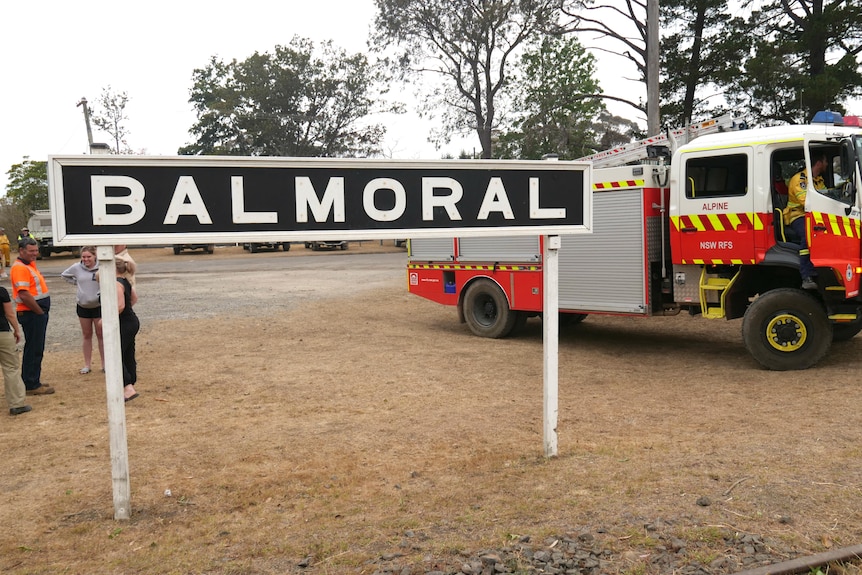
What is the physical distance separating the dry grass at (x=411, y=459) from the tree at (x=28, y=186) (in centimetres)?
4543

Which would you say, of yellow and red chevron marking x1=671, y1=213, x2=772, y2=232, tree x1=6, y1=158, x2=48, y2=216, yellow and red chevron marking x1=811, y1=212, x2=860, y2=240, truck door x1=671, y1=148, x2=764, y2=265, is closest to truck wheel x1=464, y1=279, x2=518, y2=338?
truck door x1=671, y1=148, x2=764, y2=265

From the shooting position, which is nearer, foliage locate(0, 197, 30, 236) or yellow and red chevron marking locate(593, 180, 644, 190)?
yellow and red chevron marking locate(593, 180, 644, 190)

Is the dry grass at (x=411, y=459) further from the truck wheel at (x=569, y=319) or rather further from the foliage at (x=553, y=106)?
the foliage at (x=553, y=106)

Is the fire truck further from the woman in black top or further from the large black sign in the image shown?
the woman in black top

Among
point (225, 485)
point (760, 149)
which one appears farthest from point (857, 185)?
point (225, 485)

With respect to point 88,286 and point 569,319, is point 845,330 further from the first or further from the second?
point 88,286

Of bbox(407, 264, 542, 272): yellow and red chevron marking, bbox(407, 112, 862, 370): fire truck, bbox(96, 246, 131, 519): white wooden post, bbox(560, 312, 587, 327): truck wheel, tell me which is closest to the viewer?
bbox(96, 246, 131, 519): white wooden post

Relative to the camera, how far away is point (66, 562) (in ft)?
13.1

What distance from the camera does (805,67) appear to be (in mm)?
19750

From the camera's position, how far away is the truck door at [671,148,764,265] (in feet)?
29.0

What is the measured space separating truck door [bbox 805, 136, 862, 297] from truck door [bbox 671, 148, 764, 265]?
2.12 feet

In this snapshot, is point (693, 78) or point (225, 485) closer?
point (225, 485)

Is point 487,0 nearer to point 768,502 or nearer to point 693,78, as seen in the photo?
point 693,78

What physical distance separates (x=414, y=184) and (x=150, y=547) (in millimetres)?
2839
